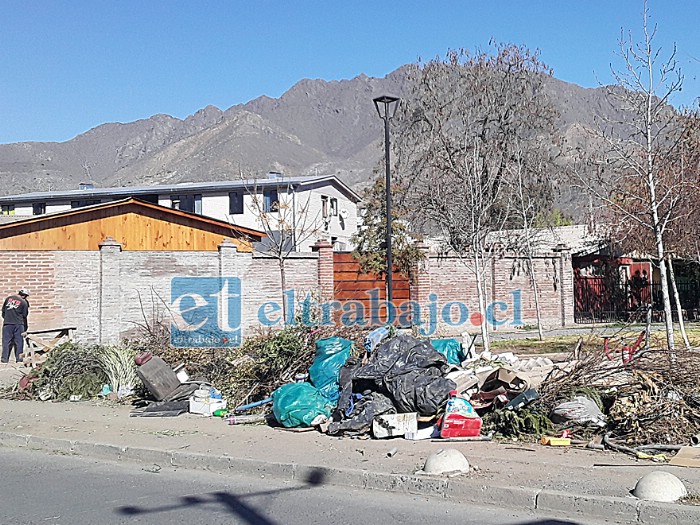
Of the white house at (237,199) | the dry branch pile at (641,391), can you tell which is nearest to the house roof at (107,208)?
the white house at (237,199)

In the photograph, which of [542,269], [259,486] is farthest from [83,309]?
[542,269]

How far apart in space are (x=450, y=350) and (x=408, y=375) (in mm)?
2479

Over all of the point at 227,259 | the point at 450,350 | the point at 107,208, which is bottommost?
the point at 450,350

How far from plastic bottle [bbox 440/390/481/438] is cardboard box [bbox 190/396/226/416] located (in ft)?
11.6

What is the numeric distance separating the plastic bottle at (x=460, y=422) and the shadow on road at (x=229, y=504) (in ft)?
5.93

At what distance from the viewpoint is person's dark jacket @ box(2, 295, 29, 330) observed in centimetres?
1620

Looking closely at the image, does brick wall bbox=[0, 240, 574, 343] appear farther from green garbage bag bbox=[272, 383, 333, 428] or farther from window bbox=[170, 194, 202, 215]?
window bbox=[170, 194, 202, 215]

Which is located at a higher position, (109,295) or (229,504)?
(109,295)

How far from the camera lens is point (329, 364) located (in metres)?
10.2

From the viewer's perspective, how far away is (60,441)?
9180mm

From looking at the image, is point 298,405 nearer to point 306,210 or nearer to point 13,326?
point 13,326

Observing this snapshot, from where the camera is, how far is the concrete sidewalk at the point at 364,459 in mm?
6242

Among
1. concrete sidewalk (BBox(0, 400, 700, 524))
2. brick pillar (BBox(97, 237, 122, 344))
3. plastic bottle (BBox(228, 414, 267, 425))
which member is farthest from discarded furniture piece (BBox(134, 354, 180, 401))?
brick pillar (BBox(97, 237, 122, 344))

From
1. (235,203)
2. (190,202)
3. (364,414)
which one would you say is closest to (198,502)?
(364,414)
